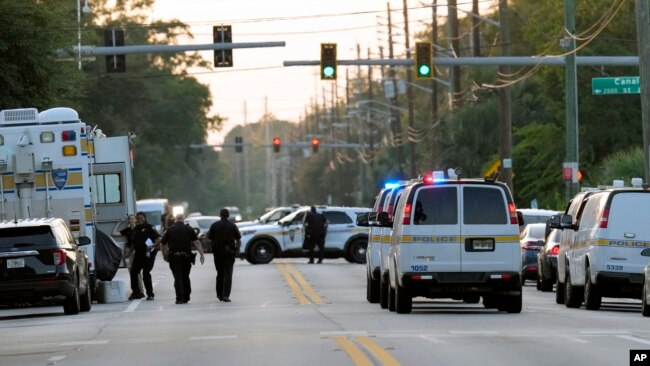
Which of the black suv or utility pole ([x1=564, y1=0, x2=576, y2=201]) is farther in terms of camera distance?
utility pole ([x1=564, y1=0, x2=576, y2=201])

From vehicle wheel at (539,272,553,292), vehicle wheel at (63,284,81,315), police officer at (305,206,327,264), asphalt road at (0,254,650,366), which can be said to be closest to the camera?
asphalt road at (0,254,650,366)

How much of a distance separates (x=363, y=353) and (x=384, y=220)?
909 cm

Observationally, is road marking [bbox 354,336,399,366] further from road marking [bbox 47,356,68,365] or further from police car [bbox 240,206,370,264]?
police car [bbox 240,206,370,264]

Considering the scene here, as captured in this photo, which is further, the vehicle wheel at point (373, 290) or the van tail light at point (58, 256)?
the vehicle wheel at point (373, 290)

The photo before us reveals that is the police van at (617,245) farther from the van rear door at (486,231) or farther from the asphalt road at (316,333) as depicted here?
the van rear door at (486,231)

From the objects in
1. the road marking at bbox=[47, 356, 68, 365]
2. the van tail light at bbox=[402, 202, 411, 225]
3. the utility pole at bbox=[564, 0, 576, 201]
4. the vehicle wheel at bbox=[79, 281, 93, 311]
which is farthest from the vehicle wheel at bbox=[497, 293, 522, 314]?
the utility pole at bbox=[564, 0, 576, 201]

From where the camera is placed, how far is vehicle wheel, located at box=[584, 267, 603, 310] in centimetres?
2620

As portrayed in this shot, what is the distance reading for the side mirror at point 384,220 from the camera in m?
26.0

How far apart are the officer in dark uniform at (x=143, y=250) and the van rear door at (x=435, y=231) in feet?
29.8

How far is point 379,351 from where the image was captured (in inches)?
685

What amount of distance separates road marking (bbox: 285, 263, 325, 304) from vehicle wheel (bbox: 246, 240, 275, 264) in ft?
4.24

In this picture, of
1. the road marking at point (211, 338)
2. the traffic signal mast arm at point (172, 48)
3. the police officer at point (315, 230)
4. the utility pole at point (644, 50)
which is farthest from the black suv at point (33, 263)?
the police officer at point (315, 230)

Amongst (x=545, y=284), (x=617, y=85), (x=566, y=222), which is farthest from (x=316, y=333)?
(x=617, y=85)

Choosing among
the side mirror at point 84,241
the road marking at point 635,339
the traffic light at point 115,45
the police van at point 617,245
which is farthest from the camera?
the traffic light at point 115,45
